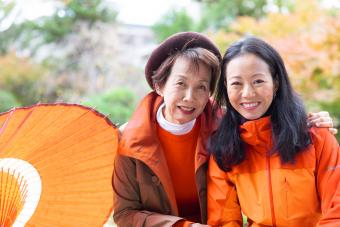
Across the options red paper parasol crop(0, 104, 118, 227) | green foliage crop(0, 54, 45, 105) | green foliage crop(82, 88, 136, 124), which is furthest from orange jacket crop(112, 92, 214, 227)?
green foliage crop(0, 54, 45, 105)

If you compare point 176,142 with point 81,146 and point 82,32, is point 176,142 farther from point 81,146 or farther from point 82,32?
point 82,32

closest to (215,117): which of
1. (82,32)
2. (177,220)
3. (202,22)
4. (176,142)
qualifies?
(176,142)

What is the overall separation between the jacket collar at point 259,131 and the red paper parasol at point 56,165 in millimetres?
677

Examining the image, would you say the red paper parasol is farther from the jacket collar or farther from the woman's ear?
the jacket collar

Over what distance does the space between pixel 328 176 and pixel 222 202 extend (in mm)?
560

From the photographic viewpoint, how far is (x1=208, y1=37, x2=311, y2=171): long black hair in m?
2.01

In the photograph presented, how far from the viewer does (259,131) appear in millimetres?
2084

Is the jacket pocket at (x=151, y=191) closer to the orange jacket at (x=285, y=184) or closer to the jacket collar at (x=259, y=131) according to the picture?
the orange jacket at (x=285, y=184)

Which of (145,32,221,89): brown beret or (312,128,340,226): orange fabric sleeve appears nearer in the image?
(312,128,340,226): orange fabric sleeve

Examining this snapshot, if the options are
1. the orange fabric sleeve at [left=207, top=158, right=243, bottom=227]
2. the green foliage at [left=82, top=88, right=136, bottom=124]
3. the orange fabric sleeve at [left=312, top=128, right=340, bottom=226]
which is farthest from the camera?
the green foliage at [left=82, top=88, right=136, bottom=124]

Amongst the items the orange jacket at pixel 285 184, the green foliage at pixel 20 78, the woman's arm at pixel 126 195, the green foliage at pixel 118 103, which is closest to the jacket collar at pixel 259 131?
the orange jacket at pixel 285 184

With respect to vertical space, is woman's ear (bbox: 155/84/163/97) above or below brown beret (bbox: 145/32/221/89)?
below

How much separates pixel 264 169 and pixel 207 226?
1.38ft

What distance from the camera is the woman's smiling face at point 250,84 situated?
6.58 ft
